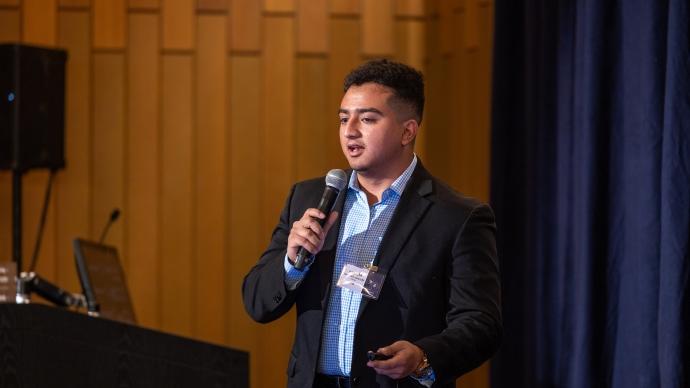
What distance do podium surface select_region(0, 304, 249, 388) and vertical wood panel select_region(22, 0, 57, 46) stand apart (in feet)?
11.5

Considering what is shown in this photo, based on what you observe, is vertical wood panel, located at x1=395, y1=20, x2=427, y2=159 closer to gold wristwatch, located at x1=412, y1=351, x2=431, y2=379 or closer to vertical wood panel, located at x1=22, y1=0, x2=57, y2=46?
vertical wood panel, located at x1=22, y1=0, x2=57, y2=46

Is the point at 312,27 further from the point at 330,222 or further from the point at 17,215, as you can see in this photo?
the point at 330,222

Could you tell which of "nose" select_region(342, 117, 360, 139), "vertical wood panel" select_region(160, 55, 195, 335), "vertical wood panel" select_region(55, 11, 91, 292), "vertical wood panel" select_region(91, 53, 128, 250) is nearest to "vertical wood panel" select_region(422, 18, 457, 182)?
"vertical wood panel" select_region(160, 55, 195, 335)

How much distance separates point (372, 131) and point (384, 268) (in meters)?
0.36

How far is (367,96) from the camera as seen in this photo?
2715 mm

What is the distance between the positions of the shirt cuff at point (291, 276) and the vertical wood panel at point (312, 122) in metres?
3.29

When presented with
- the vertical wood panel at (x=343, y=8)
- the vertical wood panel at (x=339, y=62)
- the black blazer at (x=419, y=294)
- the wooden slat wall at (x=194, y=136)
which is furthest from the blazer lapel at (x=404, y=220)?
the vertical wood panel at (x=343, y=8)

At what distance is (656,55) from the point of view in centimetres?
340

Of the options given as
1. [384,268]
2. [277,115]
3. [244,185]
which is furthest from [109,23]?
[384,268]

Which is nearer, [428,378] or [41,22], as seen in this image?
[428,378]

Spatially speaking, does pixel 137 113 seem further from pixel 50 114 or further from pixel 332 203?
pixel 332 203

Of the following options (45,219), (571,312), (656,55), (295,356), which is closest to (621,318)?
(571,312)

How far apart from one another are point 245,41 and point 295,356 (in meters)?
3.48

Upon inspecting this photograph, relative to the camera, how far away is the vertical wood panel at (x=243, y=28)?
19.2 feet
